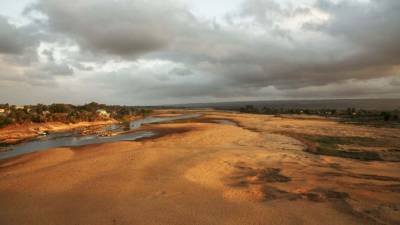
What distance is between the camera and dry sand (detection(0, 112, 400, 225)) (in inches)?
361

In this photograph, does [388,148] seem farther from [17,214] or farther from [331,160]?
[17,214]

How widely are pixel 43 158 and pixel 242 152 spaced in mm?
15423

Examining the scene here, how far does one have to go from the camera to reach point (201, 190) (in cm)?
1176

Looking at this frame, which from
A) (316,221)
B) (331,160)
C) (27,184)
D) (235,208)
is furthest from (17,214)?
(331,160)

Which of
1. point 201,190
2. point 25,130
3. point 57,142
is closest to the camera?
point 201,190

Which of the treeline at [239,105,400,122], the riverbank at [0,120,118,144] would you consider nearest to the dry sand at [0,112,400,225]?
the riverbank at [0,120,118,144]

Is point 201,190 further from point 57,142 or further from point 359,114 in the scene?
point 359,114

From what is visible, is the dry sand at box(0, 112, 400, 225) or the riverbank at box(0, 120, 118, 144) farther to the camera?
the riverbank at box(0, 120, 118, 144)

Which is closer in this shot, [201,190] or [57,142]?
[201,190]

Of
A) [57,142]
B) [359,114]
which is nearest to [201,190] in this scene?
[57,142]

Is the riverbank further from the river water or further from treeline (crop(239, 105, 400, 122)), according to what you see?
treeline (crop(239, 105, 400, 122))

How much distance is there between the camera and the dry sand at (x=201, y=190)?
917cm

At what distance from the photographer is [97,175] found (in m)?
14.3

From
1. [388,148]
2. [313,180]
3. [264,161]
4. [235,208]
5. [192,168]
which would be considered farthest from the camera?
[388,148]
